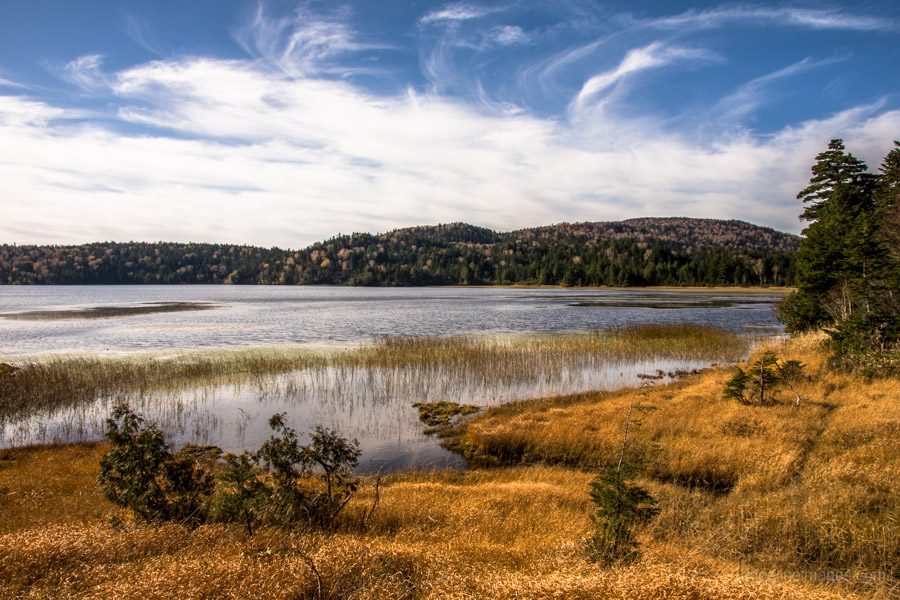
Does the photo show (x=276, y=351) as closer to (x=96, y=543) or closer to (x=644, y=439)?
(x=644, y=439)

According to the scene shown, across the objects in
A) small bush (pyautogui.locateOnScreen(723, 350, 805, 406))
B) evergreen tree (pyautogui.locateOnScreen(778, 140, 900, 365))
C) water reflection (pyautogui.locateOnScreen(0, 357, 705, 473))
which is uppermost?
evergreen tree (pyautogui.locateOnScreen(778, 140, 900, 365))

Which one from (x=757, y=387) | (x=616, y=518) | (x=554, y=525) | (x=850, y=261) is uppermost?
(x=850, y=261)

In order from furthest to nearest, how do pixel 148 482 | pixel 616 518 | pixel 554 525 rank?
pixel 554 525
pixel 148 482
pixel 616 518

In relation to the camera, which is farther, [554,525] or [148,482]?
[554,525]

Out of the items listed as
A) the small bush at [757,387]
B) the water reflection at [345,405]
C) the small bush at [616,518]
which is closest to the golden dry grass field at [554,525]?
the small bush at [616,518]

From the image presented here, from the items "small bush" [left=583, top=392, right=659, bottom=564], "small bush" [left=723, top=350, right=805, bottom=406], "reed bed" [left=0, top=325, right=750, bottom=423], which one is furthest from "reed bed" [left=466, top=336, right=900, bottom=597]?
"reed bed" [left=0, top=325, right=750, bottom=423]

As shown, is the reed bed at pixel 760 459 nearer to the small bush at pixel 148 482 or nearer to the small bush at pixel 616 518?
the small bush at pixel 616 518

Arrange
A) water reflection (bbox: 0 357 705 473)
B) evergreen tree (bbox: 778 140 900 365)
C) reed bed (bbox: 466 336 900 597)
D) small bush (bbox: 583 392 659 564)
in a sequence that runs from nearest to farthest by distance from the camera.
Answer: small bush (bbox: 583 392 659 564) → reed bed (bbox: 466 336 900 597) → water reflection (bbox: 0 357 705 473) → evergreen tree (bbox: 778 140 900 365)

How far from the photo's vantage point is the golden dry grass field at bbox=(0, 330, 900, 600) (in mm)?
4402

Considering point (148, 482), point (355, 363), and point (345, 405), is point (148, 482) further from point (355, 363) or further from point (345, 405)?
point (355, 363)

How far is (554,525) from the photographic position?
7961mm

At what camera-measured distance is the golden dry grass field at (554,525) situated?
4402 millimetres

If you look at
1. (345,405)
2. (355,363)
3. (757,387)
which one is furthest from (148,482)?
(355,363)

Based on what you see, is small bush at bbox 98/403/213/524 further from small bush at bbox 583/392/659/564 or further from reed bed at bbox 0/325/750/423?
reed bed at bbox 0/325/750/423
